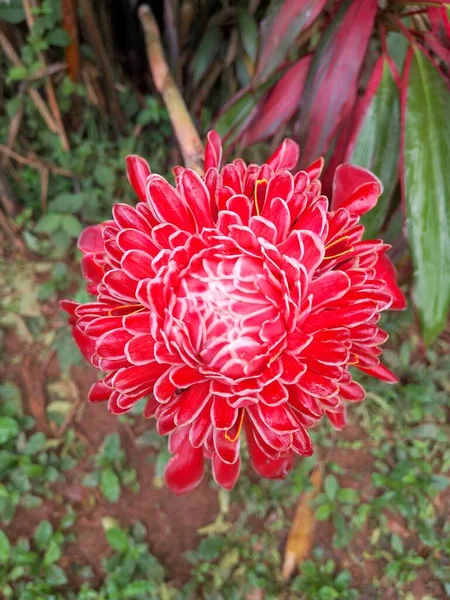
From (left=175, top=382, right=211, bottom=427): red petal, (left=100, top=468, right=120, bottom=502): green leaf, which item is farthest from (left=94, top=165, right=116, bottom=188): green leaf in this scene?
(left=175, top=382, right=211, bottom=427): red petal

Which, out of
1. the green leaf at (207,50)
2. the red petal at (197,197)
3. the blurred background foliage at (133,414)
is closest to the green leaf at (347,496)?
the blurred background foliage at (133,414)

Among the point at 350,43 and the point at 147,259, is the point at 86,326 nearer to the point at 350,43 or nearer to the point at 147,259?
the point at 147,259

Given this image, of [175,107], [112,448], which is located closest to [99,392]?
[175,107]

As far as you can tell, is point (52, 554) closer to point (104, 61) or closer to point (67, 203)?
point (67, 203)

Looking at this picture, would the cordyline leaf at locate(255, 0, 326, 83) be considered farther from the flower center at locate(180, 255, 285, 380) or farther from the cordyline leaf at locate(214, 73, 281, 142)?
the flower center at locate(180, 255, 285, 380)

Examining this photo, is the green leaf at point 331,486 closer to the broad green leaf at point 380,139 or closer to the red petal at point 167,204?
the broad green leaf at point 380,139

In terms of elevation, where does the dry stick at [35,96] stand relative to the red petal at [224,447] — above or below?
above

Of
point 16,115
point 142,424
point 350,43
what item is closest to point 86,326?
point 350,43
